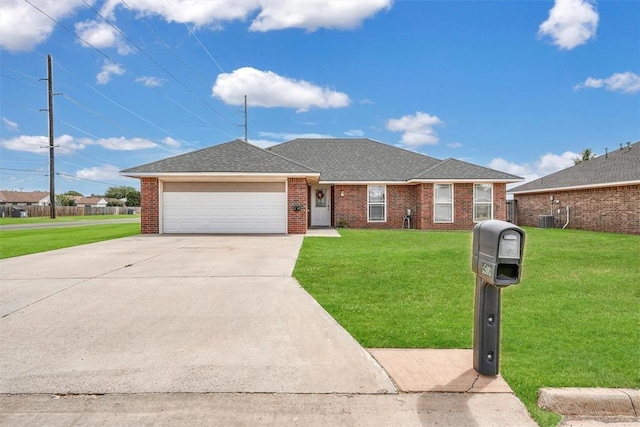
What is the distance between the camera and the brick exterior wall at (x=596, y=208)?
59.7 ft

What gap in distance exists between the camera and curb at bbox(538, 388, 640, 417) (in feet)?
9.83

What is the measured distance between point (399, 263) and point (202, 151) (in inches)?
492

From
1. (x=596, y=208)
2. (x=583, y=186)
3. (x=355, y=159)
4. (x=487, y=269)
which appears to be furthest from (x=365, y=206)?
(x=487, y=269)

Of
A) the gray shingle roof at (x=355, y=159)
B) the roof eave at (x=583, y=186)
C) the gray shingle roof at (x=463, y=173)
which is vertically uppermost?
the gray shingle roof at (x=355, y=159)

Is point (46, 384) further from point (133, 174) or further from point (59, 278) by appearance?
point (133, 174)

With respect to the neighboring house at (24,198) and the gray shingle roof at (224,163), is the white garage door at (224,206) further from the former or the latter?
the neighboring house at (24,198)

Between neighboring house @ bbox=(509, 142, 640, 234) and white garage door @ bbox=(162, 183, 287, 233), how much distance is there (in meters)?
15.3

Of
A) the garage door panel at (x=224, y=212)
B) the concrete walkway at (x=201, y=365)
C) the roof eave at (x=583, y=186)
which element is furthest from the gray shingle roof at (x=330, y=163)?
the concrete walkway at (x=201, y=365)

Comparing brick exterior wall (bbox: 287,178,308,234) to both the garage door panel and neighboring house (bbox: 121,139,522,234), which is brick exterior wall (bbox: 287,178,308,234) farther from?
the garage door panel

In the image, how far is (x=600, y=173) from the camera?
21.2m

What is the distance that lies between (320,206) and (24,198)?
8513 centimetres

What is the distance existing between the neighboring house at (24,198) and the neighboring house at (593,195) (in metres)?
86.5

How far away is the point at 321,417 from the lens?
113 inches

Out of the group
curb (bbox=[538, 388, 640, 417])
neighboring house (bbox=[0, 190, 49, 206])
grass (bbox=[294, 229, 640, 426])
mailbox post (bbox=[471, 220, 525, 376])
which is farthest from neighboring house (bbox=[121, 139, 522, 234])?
neighboring house (bbox=[0, 190, 49, 206])
